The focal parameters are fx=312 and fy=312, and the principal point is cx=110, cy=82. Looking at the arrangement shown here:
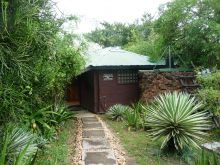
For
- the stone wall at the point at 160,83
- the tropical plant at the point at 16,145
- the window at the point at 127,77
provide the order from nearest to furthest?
the tropical plant at the point at 16,145 < the stone wall at the point at 160,83 < the window at the point at 127,77

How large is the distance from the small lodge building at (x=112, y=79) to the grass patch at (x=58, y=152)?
559cm

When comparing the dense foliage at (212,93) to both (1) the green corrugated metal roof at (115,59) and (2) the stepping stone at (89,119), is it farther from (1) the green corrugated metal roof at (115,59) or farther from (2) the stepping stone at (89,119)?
(1) the green corrugated metal roof at (115,59)

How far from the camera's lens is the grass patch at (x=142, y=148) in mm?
8117

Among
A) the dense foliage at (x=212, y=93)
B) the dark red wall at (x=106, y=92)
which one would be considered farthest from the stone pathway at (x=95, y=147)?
the dense foliage at (x=212, y=93)

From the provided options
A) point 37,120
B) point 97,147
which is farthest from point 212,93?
point 37,120

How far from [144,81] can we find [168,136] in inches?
290

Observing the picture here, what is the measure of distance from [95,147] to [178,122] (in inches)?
105

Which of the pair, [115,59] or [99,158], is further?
[115,59]

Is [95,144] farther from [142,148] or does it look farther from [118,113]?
[118,113]

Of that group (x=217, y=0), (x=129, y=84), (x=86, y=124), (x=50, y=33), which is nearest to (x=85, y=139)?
(x=86, y=124)

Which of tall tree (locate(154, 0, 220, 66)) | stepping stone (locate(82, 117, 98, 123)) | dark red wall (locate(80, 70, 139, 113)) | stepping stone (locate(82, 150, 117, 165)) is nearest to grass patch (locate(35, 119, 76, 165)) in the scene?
stepping stone (locate(82, 150, 117, 165))

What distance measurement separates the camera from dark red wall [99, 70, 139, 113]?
55.2 ft

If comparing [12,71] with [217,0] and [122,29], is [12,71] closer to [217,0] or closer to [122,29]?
[217,0]

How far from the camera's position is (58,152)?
28.2 feet
